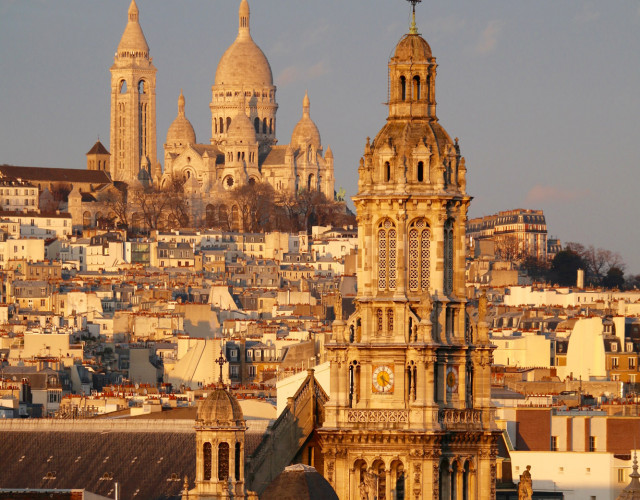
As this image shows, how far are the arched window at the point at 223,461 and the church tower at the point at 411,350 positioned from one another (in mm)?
1454

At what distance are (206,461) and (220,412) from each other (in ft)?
2.02

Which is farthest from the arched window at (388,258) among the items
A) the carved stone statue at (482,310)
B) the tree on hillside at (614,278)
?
the tree on hillside at (614,278)

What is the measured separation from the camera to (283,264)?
17338cm

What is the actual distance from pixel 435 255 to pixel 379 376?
1.68 metres

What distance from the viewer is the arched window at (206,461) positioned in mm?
36406

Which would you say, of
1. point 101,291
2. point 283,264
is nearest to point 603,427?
point 101,291

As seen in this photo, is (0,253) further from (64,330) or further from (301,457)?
(301,457)

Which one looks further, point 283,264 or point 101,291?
point 283,264

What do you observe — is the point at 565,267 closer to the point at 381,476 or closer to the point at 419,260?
the point at 419,260

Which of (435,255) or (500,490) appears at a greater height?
(435,255)

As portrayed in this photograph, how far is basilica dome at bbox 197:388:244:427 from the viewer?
120ft

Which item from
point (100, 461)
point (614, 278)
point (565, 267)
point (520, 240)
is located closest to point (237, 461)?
point (100, 461)

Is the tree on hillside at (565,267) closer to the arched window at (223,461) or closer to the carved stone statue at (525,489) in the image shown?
the carved stone statue at (525,489)

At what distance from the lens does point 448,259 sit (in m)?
38.0
